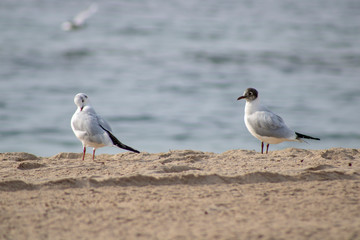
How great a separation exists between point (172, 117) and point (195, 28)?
14681mm

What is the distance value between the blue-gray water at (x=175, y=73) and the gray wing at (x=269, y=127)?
4169 millimetres

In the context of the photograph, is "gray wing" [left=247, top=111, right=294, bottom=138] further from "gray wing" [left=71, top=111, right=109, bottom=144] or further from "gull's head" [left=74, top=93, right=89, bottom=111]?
"gull's head" [left=74, top=93, right=89, bottom=111]

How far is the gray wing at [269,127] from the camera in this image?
21.6ft

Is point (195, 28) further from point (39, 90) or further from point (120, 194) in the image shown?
point (120, 194)

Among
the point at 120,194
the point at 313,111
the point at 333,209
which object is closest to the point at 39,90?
the point at 313,111

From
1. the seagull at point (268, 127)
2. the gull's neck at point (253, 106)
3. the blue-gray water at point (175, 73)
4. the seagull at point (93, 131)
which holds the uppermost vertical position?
the blue-gray water at point (175, 73)

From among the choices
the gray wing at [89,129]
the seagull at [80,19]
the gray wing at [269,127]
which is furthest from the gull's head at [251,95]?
the seagull at [80,19]

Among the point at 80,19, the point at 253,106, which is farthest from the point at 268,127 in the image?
the point at 80,19

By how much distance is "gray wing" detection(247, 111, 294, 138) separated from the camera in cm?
657

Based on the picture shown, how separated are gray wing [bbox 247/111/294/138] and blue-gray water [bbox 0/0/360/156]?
417cm

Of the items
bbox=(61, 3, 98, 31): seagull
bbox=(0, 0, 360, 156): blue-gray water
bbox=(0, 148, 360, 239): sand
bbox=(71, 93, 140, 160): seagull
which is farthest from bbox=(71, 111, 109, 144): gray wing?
bbox=(61, 3, 98, 31): seagull

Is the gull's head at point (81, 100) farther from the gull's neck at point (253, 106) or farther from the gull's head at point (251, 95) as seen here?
the gull's neck at point (253, 106)

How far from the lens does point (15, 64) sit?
18031 millimetres

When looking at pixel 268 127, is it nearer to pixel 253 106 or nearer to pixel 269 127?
pixel 269 127
